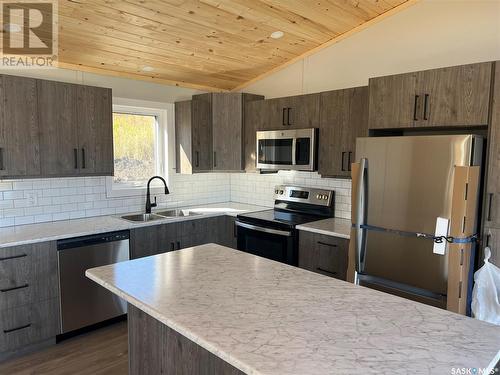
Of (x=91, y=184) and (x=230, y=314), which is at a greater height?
(x=91, y=184)

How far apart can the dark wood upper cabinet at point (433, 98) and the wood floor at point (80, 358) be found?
268 centimetres

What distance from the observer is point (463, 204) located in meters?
2.26

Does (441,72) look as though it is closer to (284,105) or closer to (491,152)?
(491,152)

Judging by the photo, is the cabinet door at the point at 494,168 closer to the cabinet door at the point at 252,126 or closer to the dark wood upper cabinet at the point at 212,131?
the cabinet door at the point at 252,126

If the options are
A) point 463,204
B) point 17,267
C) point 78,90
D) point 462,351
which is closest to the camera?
point 462,351

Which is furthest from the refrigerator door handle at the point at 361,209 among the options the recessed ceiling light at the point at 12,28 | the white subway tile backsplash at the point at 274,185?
the recessed ceiling light at the point at 12,28

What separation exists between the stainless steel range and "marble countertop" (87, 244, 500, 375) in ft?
4.90

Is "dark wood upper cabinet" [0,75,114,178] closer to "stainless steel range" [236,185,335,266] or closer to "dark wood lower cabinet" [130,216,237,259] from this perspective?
"dark wood lower cabinet" [130,216,237,259]

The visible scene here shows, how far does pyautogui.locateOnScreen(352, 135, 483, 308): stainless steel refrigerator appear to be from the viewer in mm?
2336

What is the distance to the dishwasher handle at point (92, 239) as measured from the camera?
289 centimetres

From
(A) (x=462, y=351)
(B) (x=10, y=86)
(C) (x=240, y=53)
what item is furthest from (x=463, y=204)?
(B) (x=10, y=86)

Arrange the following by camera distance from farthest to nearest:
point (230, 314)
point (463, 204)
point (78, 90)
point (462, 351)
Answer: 1. point (78, 90)
2. point (463, 204)
3. point (230, 314)
4. point (462, 351)

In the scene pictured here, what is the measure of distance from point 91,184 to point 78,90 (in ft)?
3.05

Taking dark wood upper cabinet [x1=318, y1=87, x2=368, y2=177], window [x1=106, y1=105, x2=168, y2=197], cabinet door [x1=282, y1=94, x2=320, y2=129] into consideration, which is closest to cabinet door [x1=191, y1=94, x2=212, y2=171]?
window [x1=106, y1=105, x2=168, y2=197]
